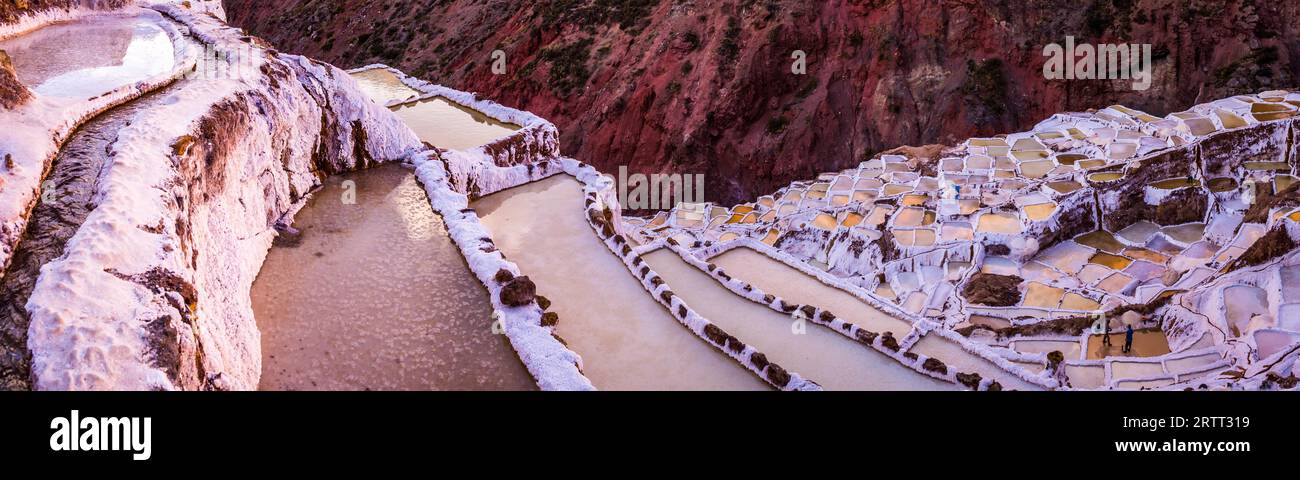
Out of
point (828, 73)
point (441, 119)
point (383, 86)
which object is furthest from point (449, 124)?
point (828, 73)

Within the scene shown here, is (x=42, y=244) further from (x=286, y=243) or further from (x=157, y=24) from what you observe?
(x=157, y=24)

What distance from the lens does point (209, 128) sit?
863 cm

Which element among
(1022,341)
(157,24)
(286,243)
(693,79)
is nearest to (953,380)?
(1022,341)

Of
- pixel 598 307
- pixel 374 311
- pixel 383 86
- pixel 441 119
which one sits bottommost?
pixel 598 307

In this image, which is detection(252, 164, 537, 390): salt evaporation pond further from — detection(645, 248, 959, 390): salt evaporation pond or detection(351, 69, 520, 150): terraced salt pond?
detection(351, 69, 520, 150): terraced salt pond

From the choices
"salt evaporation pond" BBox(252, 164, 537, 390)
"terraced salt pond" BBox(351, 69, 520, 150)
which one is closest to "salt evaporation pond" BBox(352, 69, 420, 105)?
"terraced salt pond" BBox(351, 69, 520, 150)

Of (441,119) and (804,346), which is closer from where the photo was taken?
(804,346)

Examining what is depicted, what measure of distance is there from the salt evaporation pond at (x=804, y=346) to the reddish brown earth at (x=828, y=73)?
17764 mm

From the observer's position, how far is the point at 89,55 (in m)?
12.0

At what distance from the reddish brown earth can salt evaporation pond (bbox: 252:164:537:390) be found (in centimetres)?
1965

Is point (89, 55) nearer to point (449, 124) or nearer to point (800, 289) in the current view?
point (449, 124)

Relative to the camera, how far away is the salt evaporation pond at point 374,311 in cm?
762

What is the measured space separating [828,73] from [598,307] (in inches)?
880

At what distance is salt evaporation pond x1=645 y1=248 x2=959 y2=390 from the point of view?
9781mm
